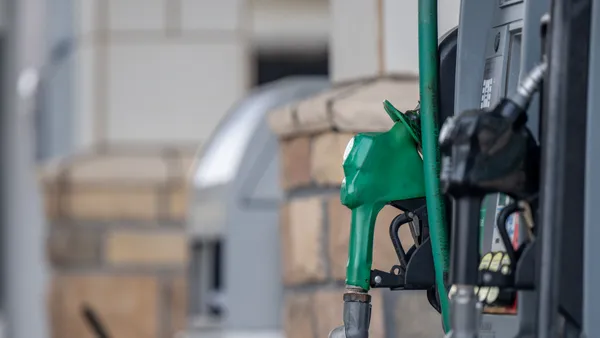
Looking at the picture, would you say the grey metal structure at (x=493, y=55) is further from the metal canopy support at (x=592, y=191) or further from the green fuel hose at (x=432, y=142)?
the metal canopy support at (x=592, y=191)

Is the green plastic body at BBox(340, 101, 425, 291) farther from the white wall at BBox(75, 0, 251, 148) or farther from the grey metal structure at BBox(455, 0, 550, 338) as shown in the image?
the white wall at BBox(75, 0, 251, 148)

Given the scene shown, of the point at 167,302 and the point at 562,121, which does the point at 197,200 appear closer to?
the point at 167,302

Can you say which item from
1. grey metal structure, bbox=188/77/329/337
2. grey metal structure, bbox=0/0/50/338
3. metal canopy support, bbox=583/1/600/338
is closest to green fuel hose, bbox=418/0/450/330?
metal canopy support, bbox=583/1/600/338

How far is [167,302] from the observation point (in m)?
8.39

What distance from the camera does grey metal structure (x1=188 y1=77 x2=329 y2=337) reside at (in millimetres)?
5270

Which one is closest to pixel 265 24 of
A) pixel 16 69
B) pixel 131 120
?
pixel 131 120

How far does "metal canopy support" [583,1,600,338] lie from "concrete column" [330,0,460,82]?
136cm

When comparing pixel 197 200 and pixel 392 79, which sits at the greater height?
pixel 392 79

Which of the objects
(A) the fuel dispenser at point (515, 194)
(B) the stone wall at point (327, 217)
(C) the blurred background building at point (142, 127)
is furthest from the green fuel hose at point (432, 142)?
(C) the blurred background building at point (142, 127)

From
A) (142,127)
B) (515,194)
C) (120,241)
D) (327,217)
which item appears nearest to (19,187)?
(120,241)

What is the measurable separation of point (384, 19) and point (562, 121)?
1.65 meters

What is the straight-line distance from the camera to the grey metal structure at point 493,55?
232 cm

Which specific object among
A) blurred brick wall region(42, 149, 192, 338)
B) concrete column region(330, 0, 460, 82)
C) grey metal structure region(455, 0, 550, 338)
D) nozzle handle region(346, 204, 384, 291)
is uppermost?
concrete column region(330, 0, 460, 82)

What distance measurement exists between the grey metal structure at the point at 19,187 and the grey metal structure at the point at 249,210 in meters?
5.57
